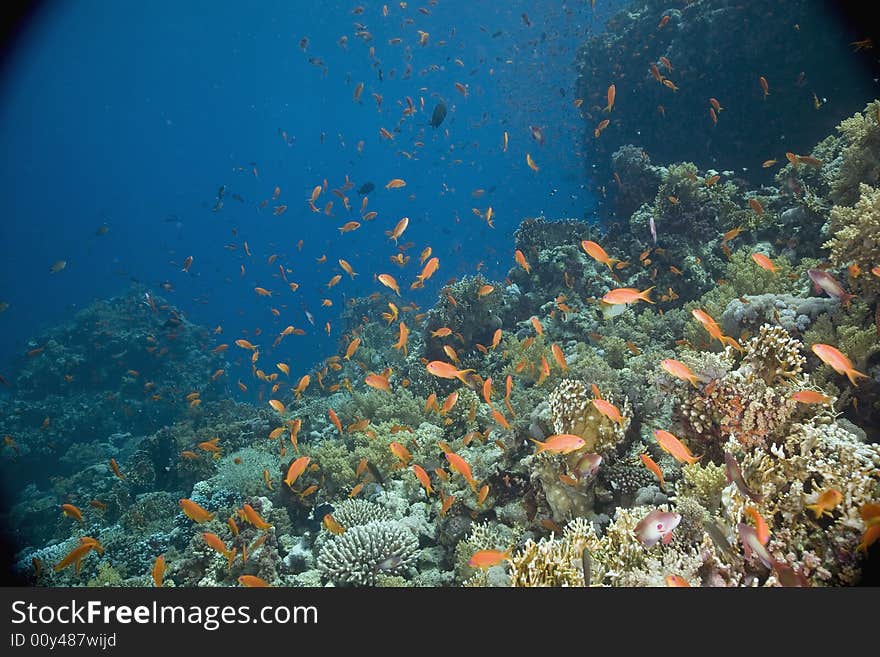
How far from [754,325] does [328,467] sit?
24.9ft

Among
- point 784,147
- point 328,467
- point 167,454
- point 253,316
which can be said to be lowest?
point 328,467

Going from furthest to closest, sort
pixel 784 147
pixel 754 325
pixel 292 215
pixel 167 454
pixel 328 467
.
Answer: pixel 292 215
pixel 784 147
pixel 167 454
pixel 328 467
pixel 754 325

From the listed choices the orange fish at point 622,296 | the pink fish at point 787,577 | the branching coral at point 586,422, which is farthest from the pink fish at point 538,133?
the pink fish at point 787,577

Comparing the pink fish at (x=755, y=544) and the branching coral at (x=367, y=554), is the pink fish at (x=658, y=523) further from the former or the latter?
the branching coral at (x=367, y=554)

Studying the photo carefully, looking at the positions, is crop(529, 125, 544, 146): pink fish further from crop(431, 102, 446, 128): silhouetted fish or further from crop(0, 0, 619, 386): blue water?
crop(0, 0, 619, 386): blue water

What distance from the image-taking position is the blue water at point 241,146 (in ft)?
215

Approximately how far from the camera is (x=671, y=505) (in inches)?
175

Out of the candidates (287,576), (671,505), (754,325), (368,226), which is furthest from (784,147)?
(368,226)

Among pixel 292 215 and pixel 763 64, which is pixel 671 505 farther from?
pixel 292 215

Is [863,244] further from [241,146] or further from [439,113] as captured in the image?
[241,146]

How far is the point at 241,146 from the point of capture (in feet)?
417

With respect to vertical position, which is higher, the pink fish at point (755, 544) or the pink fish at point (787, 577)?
the pink fish at point (755, 544)

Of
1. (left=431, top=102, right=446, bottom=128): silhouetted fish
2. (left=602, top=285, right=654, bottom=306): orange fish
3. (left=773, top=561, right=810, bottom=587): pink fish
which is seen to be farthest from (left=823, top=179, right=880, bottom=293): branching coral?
(left=431, top=102, right=446, bottom=128): silhouetted fish

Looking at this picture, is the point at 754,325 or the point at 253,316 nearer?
the point at 754,325
